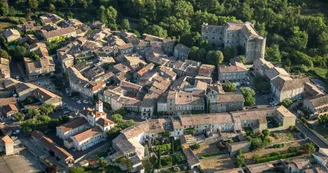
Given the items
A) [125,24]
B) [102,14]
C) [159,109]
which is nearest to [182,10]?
[125,24]

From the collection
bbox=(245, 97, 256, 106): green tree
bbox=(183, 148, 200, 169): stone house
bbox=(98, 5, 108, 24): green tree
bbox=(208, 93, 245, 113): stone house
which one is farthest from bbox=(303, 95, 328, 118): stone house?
bbox=(98, 5, 108, 24): green tree

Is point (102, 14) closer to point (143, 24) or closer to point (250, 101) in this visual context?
point (143, 24)

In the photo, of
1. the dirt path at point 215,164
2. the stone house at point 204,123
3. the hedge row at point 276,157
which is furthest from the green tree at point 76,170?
the hedge row at point 276,157

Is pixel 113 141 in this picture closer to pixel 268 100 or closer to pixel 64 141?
pixel 64 141

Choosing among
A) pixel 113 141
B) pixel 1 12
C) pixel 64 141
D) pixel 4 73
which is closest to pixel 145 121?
pixel 113 141

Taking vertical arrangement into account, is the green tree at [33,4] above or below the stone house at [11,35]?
above

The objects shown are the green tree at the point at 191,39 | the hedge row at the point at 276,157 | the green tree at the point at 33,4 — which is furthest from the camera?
the green tree at the point at 33,4

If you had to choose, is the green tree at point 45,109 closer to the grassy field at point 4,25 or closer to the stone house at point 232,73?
the stone house at point 232,73

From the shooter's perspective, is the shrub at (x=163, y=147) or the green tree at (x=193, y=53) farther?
the green tree at (x=193, y=53)
